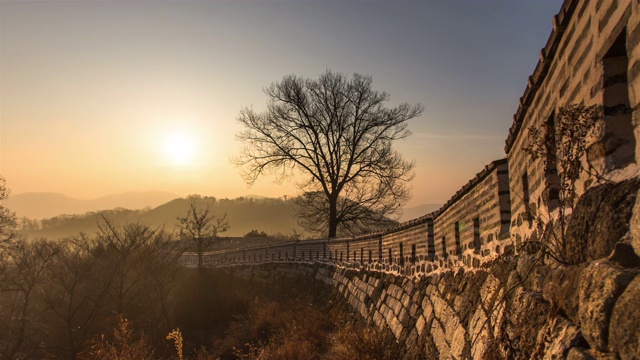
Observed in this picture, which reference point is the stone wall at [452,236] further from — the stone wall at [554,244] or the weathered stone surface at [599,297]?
the weathered stone surface at [599,297]

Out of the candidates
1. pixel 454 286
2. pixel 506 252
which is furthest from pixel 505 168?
pixel 454 286

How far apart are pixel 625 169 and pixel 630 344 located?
0.99 m

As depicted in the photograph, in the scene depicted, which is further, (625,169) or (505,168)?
(505,168)

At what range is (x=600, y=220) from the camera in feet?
7.92

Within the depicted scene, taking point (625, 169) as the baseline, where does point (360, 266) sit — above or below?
below

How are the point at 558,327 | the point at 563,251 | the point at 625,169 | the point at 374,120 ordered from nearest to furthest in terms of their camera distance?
the point at 625,169
the point at 558,327
the point at 563,251
the point at 374,120

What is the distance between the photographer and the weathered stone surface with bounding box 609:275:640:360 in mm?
1784

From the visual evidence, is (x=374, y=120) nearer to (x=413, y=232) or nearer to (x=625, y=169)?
(x=413, y=232)

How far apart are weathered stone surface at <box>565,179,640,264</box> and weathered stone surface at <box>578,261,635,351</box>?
0.16 meters

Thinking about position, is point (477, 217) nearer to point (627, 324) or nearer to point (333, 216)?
point (627, 324)

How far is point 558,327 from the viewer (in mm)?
2596

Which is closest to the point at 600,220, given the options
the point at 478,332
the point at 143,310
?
the point at 478,332

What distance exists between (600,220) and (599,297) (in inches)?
19.8

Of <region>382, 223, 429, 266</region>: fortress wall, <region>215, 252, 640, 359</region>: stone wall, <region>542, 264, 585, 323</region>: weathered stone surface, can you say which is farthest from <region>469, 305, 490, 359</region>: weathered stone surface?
<region>382, 223, 429, 266</region>: fortress wall
